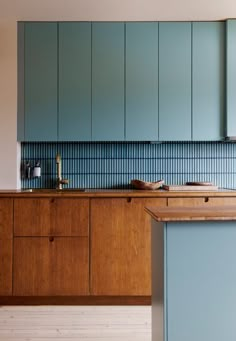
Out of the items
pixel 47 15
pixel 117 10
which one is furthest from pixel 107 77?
pixel 47 15

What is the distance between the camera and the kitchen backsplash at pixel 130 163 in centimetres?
349

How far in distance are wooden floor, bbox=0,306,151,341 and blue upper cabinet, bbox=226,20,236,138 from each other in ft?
5.96

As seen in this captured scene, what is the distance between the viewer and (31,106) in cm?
316

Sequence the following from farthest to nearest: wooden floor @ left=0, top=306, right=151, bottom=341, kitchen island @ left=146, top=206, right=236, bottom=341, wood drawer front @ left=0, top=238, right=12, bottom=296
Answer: wood drawer front @ left=0, top=238, right=12, bottom=296 < wooden floor @ left=0, top=306, right=151, bottom=341 < kitchen island @ left=146, top=206, right=236, bottom=341

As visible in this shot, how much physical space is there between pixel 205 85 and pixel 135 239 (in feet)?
5.18

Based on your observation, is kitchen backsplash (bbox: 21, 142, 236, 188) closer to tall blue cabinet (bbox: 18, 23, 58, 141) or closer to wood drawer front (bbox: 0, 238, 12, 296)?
tall blue cabinet (bbox: 18, 23, 58, 141)

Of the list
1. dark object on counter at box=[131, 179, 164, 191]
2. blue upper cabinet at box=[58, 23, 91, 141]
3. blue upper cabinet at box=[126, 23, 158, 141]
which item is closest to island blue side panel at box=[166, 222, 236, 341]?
dark object on counter at box=[131, 179, 164, 191]

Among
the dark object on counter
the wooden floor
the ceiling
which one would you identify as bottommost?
the wooden floor

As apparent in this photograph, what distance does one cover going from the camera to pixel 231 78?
3.15 metres

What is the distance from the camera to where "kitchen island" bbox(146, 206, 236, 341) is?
152 centimetres

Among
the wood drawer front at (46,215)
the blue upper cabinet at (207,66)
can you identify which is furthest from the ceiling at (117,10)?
the wood drawer front at (46,215)

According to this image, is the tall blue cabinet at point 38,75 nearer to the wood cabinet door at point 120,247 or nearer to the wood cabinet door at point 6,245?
the wood cabinet door at point 6,245

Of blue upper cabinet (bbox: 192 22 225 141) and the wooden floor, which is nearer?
the wooden floor

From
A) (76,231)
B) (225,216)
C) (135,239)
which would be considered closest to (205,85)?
(135,239)
